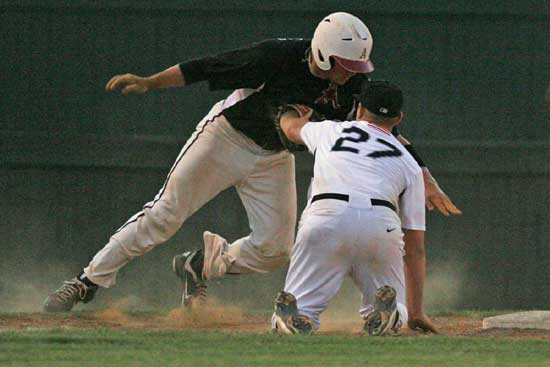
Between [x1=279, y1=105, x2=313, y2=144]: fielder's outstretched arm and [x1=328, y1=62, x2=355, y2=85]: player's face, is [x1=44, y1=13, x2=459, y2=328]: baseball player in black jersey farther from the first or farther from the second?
[x1=279, y1=105, x2=313, y2=144]: fielder's outstretched arm

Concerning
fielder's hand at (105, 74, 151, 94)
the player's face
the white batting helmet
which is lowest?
fielder's hand at (105, 74, 151, 94)

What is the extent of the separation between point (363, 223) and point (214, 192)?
5.79 feet

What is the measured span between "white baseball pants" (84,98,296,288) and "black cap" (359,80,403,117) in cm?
130

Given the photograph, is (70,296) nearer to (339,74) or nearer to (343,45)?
(339,74)

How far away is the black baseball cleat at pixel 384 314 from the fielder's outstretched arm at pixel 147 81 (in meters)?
2.01

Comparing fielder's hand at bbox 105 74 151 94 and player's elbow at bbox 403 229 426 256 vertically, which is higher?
fielder's hand at bbox 105 74 151 94

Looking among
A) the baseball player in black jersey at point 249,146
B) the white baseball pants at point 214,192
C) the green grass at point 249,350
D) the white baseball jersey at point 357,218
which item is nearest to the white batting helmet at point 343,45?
the baseball player in black jersey at point 249,146

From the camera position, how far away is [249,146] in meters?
8.97

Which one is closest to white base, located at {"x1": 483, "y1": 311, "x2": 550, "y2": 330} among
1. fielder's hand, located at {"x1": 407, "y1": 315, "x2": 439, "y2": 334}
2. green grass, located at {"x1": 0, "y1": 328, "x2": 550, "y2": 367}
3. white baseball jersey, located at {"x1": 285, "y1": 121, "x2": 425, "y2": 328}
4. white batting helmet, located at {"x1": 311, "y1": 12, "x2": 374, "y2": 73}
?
fielder's hand, located at {"x1": 407, "y1": 315, "x2": 439, "y2": 334}

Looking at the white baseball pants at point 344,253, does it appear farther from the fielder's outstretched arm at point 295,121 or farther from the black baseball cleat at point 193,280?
the black baseball cleat at point 193,280

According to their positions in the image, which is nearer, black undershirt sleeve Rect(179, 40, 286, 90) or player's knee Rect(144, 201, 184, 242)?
black undershirt sleeve Rect(179, 40, 286, 90)

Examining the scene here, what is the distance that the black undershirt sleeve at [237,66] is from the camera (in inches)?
340

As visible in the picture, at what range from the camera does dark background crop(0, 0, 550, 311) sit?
1076cm

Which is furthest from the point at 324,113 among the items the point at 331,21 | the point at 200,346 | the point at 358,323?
the point at 200,346
